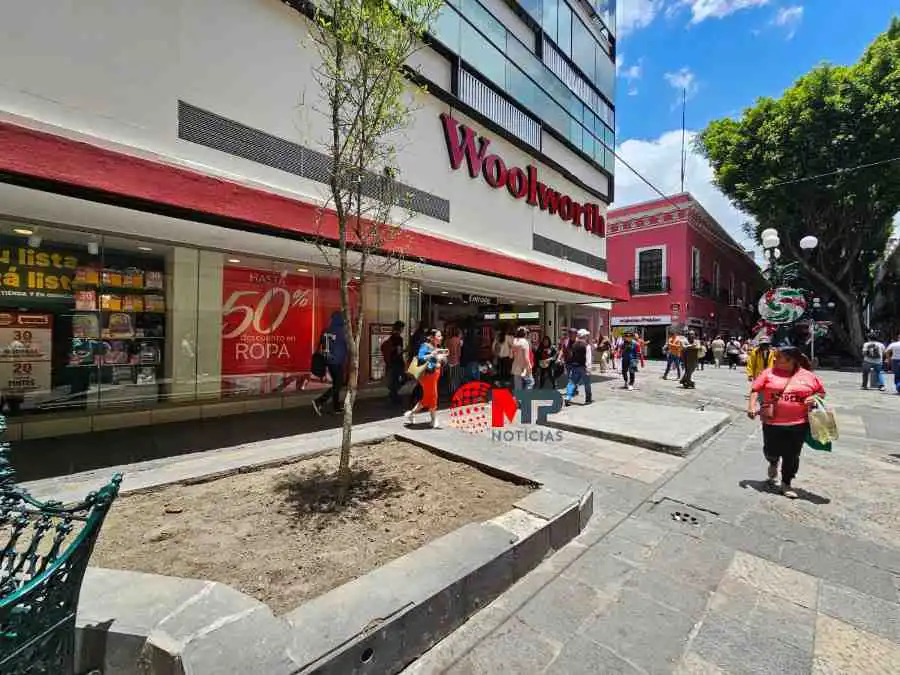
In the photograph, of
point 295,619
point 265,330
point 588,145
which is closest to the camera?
point 295,619

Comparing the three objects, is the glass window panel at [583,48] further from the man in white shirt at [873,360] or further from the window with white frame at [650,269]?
the window with white frame at [650,269]

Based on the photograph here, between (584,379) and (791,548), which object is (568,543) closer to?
(791,548)

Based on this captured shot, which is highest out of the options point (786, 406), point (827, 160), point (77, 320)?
point (827, 160)

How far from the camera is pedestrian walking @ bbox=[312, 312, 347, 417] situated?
7562mm

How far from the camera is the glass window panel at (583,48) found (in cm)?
1366

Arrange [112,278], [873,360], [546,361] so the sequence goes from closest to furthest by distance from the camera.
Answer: [112,278]
[546,361]
[873,360]

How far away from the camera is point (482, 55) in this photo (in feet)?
31.9

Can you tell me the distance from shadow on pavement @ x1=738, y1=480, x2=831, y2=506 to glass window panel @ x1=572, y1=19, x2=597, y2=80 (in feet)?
47.0

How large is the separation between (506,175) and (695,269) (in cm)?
2140

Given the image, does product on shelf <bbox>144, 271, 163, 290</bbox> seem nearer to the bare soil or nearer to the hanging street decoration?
the bare soil

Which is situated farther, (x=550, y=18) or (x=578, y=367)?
(x=550, y=18)

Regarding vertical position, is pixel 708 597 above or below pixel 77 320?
below

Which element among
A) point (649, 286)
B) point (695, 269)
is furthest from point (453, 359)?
point (695, 269)

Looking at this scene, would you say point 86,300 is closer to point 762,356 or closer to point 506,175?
point 506,175
